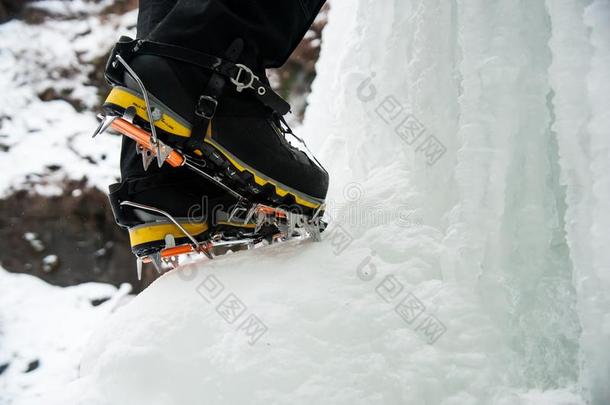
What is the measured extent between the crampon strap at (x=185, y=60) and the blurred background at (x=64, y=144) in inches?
137

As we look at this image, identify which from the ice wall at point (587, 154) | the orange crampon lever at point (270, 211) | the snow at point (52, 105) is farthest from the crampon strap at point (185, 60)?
the snow at point (52, 105)

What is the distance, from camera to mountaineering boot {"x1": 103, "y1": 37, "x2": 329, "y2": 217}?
552 millimetres

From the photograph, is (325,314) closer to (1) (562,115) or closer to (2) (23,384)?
(1) (562,115)

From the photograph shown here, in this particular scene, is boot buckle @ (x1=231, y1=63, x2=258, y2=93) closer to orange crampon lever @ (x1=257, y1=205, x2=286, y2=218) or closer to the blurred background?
orange crampon lever @ (x1=257, y1=205, x2=286, y2=218)

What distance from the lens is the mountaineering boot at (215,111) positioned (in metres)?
0.55

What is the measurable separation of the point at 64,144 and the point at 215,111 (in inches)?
177

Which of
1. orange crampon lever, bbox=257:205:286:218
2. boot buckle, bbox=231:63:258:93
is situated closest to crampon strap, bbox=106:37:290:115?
boot buckle, bbox=231:63:258:93

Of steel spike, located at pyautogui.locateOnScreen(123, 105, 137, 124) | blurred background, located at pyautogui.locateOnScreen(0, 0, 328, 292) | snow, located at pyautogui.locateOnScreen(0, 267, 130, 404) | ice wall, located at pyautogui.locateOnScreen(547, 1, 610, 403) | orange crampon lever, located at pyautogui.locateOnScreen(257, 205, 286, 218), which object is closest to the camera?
ice wall, located at pyautogui.locateOnScreen(547, 1, 610, 403)

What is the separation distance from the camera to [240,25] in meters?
0.58

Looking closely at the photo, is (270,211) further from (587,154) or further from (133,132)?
(587,154)

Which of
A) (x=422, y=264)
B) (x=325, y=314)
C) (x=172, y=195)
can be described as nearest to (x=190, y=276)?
(x=172, y=195)

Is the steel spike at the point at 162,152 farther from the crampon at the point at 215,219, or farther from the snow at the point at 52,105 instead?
the snow at the point at 52,105

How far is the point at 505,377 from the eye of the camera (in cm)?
46

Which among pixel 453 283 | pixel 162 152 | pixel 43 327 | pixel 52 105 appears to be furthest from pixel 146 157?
pixel 52 105
